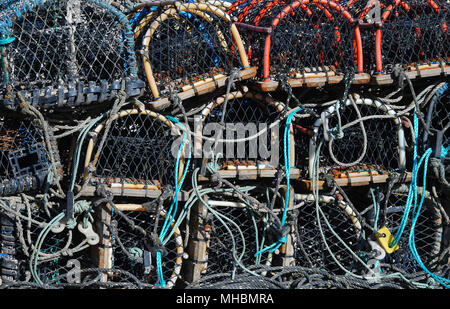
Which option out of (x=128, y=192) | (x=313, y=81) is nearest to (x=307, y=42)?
(x=313, y=81)

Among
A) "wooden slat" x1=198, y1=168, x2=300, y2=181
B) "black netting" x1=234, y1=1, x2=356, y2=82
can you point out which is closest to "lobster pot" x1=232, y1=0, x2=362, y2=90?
"black netting" x1=234, y1=1, x2=356, y2=82

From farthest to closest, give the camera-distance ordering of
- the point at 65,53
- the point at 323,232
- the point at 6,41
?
the point at 323,232, the point at 65,53, the point at 6,41

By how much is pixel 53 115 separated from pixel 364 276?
182cm

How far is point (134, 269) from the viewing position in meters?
3.25

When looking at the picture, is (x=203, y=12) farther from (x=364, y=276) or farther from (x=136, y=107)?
(x=364, y=276)

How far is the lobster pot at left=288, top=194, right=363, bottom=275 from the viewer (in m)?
3.24

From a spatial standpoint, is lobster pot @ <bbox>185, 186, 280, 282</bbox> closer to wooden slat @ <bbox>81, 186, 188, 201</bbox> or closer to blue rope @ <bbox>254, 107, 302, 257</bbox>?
blue rope @ <bbox>254, 107, 302, 257</bbox>

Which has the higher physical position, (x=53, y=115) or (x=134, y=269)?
(x=53, y=115)

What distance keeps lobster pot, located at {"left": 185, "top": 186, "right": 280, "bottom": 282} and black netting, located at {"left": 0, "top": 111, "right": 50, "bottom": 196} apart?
2.70 feet

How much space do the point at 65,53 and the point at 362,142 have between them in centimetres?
167

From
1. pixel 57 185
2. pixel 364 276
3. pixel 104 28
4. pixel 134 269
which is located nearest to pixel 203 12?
pixel 104 28

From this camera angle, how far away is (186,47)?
3.07 meters

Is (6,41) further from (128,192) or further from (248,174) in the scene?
(248,174)

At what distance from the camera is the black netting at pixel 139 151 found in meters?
3.01
